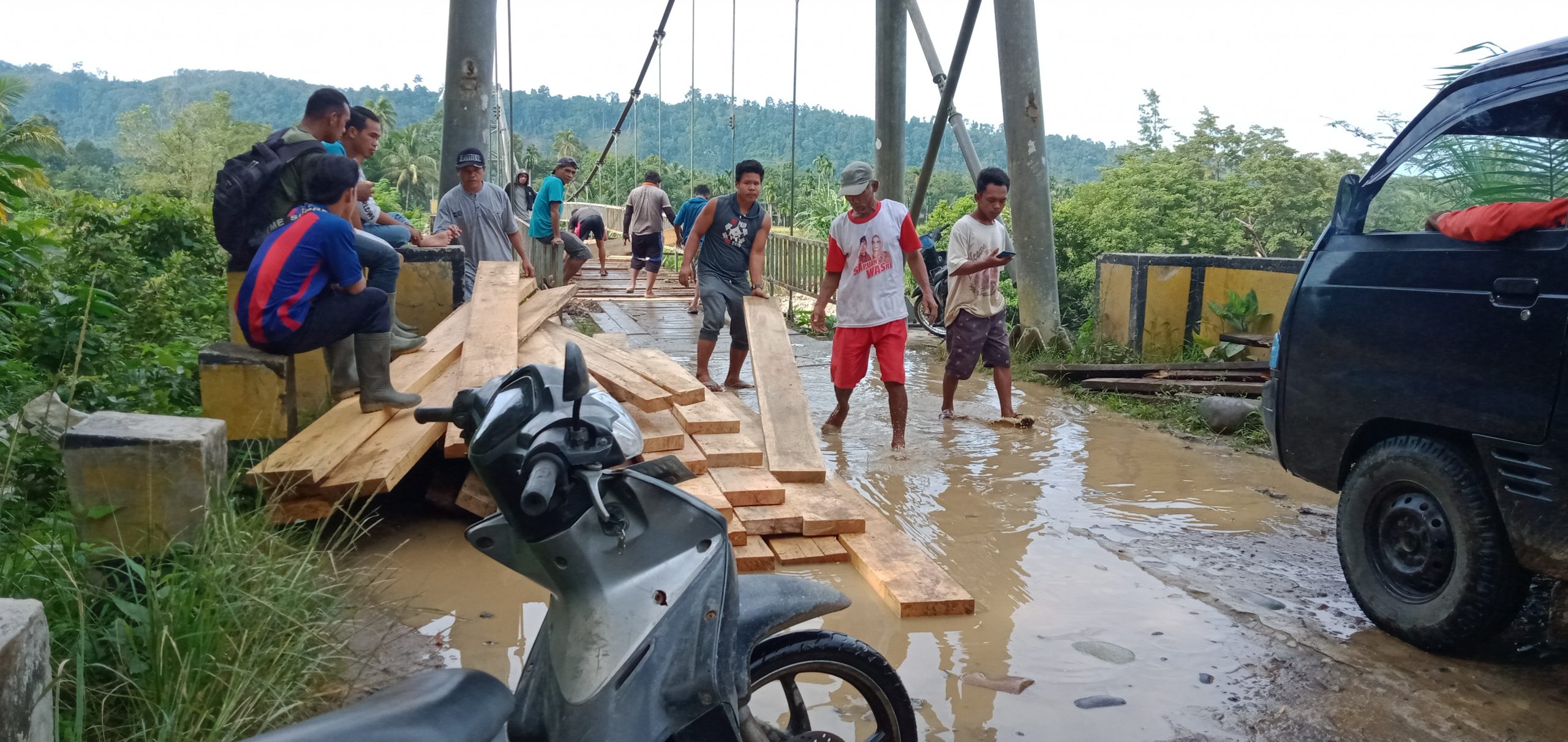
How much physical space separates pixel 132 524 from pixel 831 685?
2.08m

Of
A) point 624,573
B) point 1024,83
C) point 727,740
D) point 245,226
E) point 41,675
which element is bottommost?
point 727,740

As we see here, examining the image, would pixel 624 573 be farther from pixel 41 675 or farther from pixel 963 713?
pixel 963 713

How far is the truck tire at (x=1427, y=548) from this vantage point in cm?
336

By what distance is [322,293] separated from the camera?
15.5ft

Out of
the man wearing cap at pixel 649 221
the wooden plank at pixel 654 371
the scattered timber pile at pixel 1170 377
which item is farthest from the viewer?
the man wearing cap at pixel 649 221

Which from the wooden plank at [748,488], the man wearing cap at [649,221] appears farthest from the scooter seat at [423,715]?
the man wearing cap at [649,221]

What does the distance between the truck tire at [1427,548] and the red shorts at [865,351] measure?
2.98 metres

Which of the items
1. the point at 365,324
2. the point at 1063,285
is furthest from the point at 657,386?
the point at 1063,285

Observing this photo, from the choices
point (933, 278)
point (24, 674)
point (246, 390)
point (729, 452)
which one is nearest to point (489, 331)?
point (246, 390)

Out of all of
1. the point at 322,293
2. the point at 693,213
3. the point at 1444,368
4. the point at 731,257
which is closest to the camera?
the point at 1444,368

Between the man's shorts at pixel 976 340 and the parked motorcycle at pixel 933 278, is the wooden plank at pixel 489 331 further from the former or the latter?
the parked motorcycle at pixel 933 278

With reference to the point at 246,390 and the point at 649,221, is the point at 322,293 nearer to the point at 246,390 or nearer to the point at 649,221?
the point at 246,390

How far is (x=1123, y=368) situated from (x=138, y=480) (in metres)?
7.32

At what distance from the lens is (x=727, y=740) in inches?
82.5
